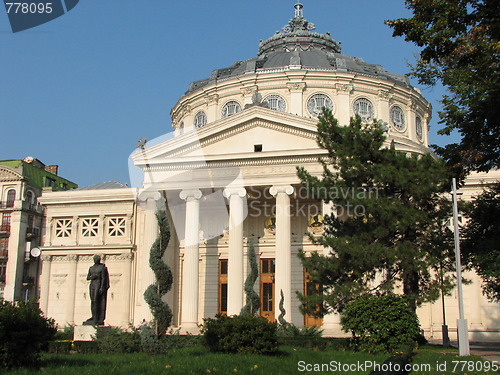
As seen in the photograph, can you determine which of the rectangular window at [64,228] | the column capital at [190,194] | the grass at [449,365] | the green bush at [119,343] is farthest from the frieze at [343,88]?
the green bush at [119,343]

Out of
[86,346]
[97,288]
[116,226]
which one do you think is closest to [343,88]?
[116,226]

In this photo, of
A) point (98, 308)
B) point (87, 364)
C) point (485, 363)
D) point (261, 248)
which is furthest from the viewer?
point (261, 248)

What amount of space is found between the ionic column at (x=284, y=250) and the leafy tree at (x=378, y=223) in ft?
28.9

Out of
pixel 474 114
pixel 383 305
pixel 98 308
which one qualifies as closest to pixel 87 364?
pixel 98 308

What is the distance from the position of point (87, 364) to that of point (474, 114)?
13.0m

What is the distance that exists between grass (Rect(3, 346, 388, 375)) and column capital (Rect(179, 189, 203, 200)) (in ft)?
57.0

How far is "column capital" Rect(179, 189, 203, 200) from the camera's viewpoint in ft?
113

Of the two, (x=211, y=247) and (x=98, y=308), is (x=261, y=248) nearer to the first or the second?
(x=211, y=247)

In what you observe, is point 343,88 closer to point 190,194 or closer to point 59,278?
point 190,194

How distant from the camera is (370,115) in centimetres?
4347

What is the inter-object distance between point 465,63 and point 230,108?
94.4 ft

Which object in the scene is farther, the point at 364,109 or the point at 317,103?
the point at 364,109

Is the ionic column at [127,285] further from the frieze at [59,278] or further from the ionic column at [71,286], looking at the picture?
the frieze at [59,278]

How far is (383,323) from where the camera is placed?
711 inches
